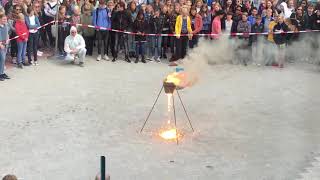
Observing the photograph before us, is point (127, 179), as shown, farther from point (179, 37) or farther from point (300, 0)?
point (300, 0)

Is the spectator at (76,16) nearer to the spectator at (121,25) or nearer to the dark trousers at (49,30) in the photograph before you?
the dark trousers at (49,30)

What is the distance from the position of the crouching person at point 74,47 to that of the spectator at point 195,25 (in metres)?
3.25

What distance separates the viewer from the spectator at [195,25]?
694 inches

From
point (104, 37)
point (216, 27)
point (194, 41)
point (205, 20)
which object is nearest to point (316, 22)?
point (216, 27)

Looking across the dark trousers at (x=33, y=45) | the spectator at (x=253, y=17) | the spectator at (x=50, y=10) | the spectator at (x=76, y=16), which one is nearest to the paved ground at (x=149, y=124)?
the dark trousers at (x=33, y=45)

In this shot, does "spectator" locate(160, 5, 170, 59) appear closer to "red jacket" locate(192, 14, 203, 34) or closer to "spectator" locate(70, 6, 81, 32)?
"red jacket" locate(192, 14, 203, 34)

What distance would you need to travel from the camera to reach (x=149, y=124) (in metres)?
12.1

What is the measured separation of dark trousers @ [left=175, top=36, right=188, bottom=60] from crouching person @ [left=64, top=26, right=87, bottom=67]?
9.10 ft

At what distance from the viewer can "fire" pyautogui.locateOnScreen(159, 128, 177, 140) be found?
11.3m

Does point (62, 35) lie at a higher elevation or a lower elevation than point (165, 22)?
lower

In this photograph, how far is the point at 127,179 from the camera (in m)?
9.30

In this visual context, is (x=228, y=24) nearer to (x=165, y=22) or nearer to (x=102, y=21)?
(x=165, y=22)

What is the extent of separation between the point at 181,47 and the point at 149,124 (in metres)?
6.17

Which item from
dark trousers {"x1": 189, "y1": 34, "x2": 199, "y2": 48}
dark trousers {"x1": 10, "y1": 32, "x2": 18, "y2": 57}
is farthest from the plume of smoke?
dark trousers {"x1": 10, "y1": 32, "x2": 18, "y2": 57}
